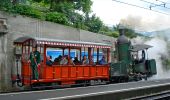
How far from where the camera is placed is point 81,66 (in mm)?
23406

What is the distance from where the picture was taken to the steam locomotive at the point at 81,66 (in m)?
21.5

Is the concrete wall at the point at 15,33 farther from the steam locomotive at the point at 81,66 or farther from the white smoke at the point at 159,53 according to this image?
the white smoke at the point at 159,53

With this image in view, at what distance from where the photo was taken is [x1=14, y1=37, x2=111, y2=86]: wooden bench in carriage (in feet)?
69.9

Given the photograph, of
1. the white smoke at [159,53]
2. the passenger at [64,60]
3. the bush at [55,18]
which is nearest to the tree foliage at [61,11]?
the bush at [55,18]

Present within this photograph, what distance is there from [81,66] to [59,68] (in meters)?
1.77

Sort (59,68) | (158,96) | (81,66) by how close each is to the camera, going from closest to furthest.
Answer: (158,96) → (59,68) → (81,66)

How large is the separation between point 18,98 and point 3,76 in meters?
9.12

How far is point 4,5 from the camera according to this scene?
77.7 feet

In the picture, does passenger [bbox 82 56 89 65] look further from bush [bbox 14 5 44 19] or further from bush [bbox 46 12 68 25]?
bush [bbox 46 12 68 25]

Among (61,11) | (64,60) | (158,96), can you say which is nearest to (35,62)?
(64,60)

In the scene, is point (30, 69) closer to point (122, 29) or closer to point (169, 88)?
point (169, 88)

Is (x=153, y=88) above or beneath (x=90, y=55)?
beneath

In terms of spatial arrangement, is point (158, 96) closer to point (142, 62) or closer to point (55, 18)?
point (55, 18)

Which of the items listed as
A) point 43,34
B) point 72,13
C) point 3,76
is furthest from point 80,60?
point 72,13
